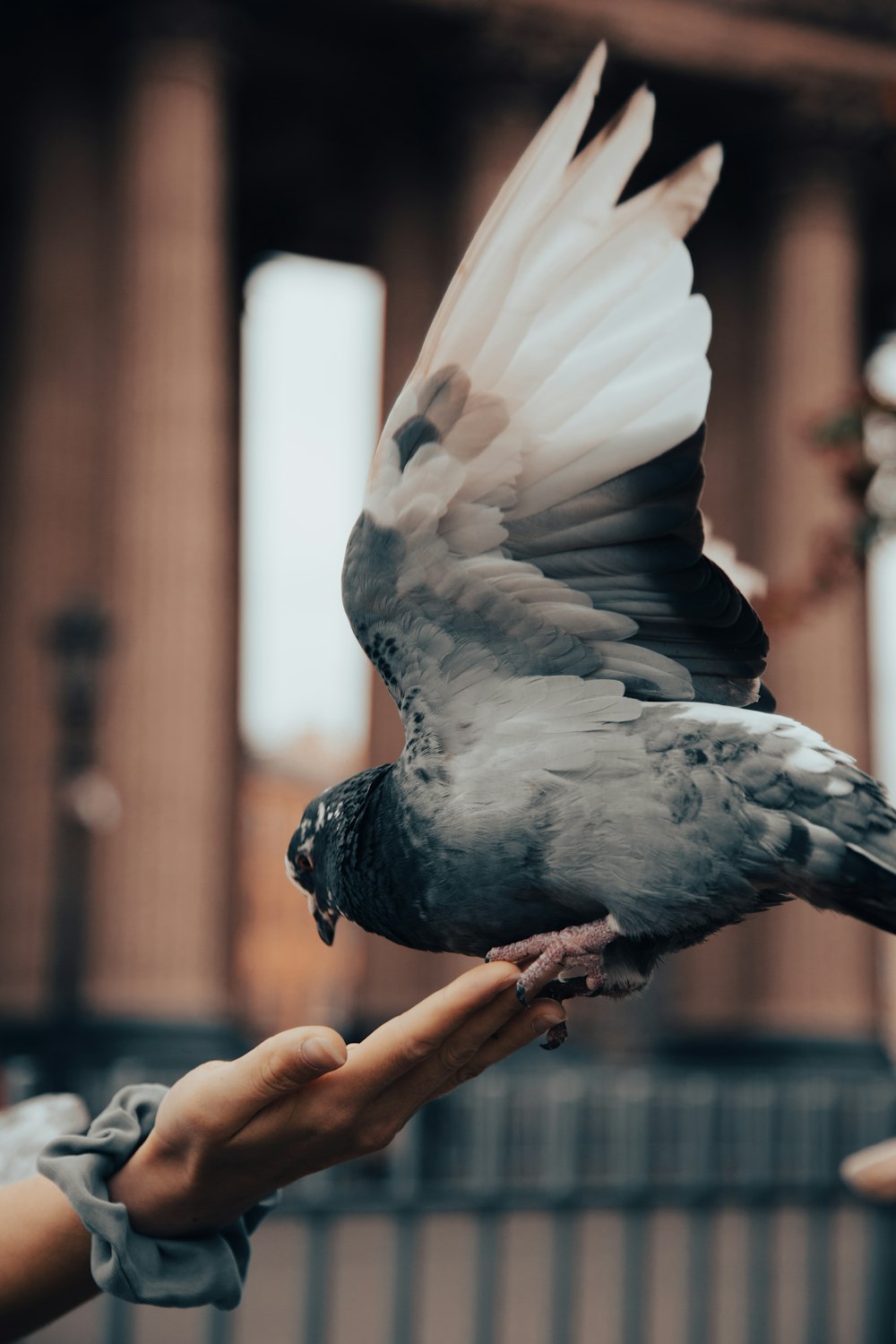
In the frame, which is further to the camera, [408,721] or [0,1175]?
[0,1175]

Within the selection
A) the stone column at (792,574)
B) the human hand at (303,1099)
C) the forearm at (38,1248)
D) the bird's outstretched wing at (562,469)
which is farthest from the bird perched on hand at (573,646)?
the stone column at (792,574)

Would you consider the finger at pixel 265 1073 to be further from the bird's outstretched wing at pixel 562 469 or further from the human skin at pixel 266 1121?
the bird's outstretched wing at pixel 562 469

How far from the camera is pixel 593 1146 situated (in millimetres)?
20312

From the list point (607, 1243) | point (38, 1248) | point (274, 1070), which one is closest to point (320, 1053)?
point (274, 1070)

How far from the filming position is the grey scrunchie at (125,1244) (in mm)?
3004

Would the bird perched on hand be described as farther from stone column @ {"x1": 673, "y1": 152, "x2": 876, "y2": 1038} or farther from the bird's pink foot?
stone column @ {"x1": 673, "y1": 152, "x2": 876, "y2": 1038}

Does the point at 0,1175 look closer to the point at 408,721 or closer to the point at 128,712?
the point at 408,721

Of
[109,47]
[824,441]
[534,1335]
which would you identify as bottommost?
[534,1335]

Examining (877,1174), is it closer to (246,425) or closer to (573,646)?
(573,646)

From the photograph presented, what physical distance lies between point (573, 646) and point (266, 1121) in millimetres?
852

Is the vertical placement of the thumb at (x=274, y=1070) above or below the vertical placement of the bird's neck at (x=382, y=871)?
below

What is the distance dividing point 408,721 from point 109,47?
30730 mm

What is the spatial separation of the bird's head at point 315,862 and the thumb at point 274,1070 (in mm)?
171

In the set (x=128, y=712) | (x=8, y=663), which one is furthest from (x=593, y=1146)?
(x=8, y=663)
